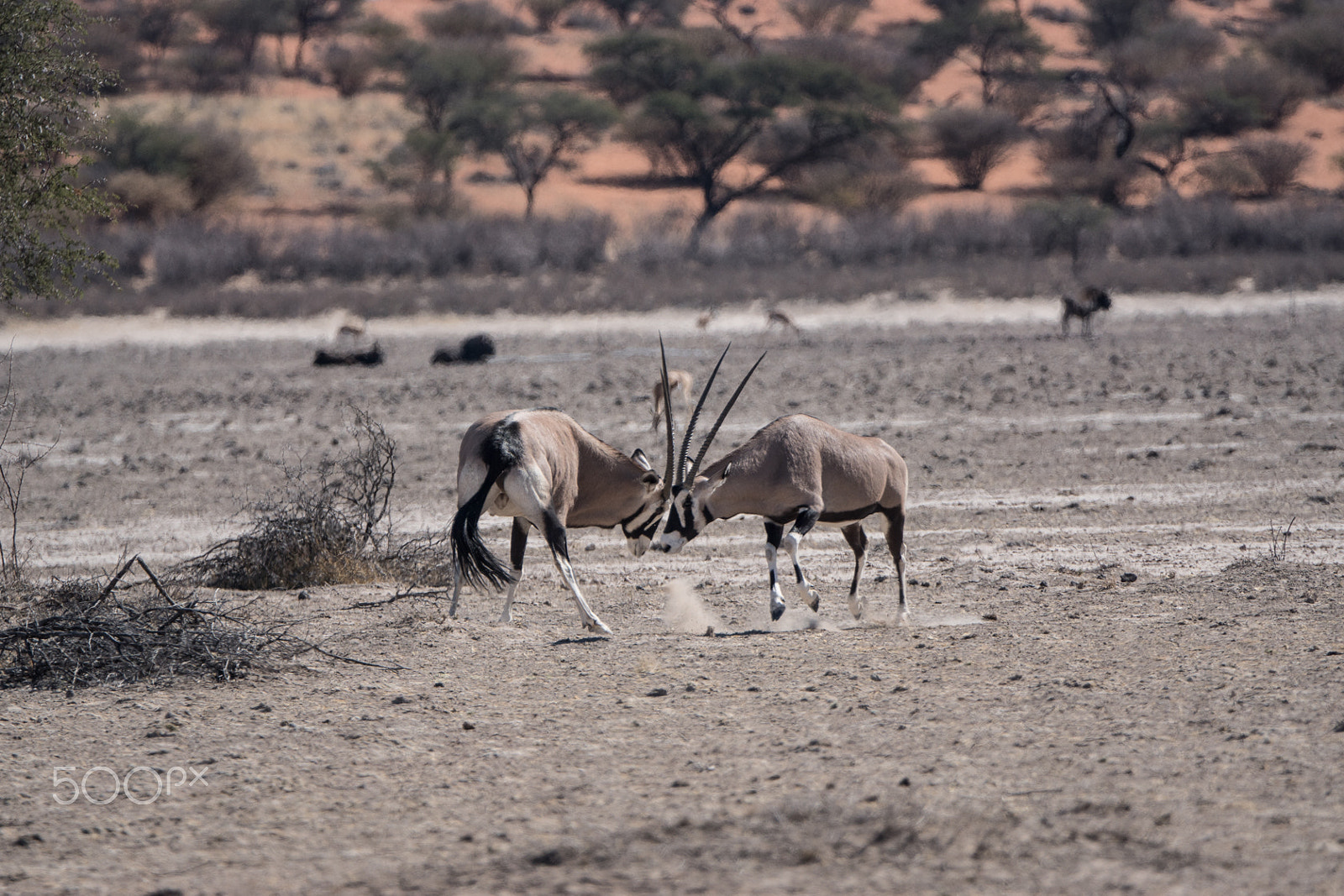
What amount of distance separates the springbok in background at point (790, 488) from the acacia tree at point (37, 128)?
363cm

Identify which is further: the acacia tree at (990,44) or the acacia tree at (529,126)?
the acacia tree at (990,44)

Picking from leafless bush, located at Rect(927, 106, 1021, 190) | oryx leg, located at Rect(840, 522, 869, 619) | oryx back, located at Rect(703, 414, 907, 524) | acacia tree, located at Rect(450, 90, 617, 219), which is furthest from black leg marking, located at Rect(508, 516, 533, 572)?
leafless bush, located at Rect(927, 106, 1021, 190)

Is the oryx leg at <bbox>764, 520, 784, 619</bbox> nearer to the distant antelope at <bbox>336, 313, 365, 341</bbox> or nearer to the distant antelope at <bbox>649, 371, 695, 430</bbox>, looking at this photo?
the distant antelope at <bbox>649, 371, 695, 430</bbox>

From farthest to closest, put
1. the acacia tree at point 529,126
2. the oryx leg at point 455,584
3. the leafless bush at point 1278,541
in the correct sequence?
the acacia tree at point 529,126 → the leafless bush at point 1278,541 → the oryx leg at point 455,584

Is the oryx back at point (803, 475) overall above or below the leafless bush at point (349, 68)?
below

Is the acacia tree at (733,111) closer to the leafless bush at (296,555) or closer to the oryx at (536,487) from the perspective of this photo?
the leafless bush at (296,555)

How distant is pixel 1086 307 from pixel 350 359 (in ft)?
40.9

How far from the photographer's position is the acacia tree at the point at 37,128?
7223 millimetres

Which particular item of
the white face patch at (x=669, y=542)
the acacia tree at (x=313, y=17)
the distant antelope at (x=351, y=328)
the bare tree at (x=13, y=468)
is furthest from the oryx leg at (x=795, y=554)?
the acacia tree at (x=313, y=17)

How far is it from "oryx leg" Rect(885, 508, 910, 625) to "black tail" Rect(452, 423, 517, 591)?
2286 millimetres

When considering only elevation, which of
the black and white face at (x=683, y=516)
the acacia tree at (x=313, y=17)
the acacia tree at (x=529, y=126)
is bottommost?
the black and white face at (x=683, y=516)

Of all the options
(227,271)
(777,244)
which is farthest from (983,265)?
(227,271)

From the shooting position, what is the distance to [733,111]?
42656 mm

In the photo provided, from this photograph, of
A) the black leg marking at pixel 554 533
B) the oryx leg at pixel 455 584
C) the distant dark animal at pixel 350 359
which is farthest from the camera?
the distant dark animal at pixel 350 359
